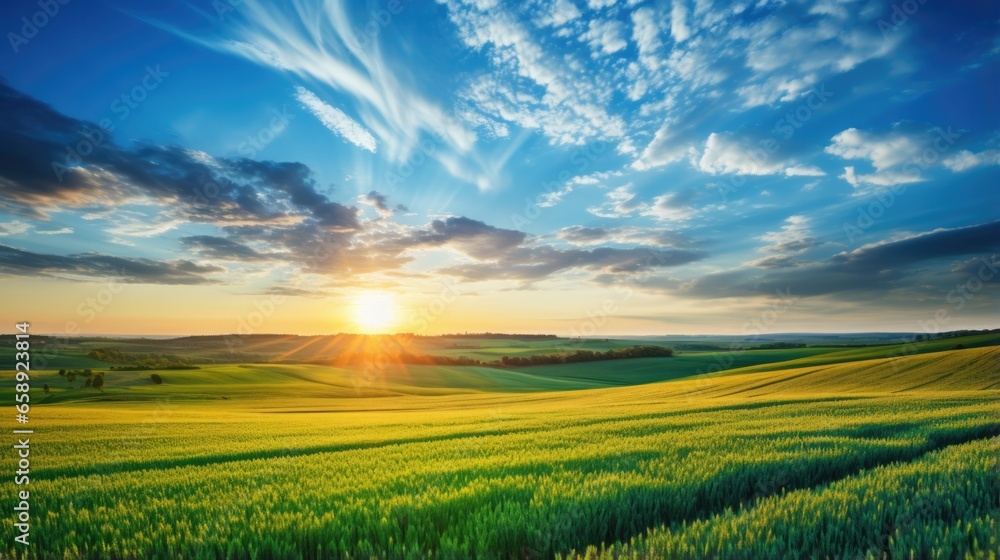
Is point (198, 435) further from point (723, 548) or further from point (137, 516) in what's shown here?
point (723, 548)

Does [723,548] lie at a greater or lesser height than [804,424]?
greater

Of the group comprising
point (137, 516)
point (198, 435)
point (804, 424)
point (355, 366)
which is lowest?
point (355, 366)

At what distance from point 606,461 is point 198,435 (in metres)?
16.1

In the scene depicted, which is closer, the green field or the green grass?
the green grass

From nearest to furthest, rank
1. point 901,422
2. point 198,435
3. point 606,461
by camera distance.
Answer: point 606,461 → point 901,422 → point 198,435

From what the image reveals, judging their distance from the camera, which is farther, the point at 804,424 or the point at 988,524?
the point at 804,424

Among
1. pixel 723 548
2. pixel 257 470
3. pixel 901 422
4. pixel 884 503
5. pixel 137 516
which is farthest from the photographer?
pixel 901 422

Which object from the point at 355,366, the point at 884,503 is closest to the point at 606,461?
the point at 884,503

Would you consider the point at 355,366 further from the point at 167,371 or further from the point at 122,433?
the point at 122,433

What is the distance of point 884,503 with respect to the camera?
14.3 feet

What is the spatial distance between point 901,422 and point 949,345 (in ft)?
245

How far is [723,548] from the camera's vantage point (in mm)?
3301

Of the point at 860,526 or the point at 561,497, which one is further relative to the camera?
the point at 561,497

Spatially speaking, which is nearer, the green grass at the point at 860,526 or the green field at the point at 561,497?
the green grass at the point at 860,526
